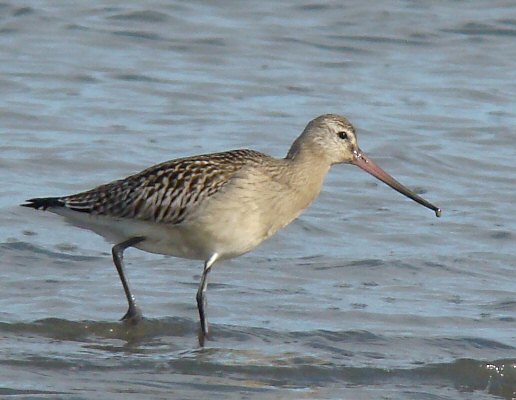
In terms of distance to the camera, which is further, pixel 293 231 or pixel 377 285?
pixel 293 231

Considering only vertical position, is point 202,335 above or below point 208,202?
below

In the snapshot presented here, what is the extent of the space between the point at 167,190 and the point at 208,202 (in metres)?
0.32

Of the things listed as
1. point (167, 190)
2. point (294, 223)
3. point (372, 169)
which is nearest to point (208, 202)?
point (167, 190)

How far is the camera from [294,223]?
12.7 meters

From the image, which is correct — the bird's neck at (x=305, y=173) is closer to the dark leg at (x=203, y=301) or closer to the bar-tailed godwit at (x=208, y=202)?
the bar-tailed godwit at (x=208, y=202)

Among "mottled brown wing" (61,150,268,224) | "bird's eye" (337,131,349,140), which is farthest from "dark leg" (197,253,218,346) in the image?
"bird's eye" (337,131,349,140)

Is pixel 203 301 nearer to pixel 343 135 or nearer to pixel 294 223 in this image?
pixel 343 135

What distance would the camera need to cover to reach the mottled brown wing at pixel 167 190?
399 inches

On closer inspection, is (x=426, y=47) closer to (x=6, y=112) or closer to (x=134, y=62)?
(x=134, y=62)

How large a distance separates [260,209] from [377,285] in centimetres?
141

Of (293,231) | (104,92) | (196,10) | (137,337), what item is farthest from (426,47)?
(137,337)

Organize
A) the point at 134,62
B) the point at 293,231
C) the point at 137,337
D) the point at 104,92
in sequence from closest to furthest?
the point at 137,337 → the point at 293,231 → the point at 104,92 → the point at 134,62

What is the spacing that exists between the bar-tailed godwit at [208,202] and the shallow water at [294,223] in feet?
1.56

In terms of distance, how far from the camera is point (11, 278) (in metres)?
10.9
